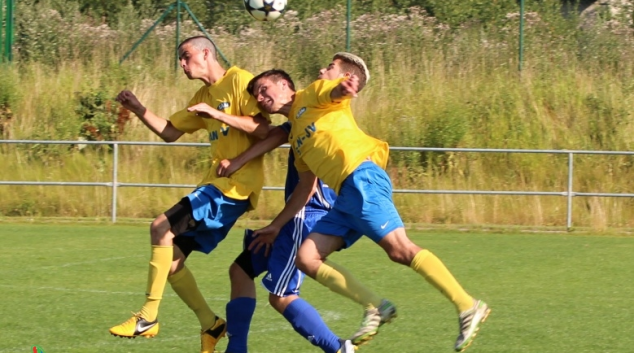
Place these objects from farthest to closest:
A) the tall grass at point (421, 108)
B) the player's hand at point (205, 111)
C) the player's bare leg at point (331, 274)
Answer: the tall grass at point (421, 108) → the player's hand at point (205, 111) → the player's bare leg at point (331, 274)

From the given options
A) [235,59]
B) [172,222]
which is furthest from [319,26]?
[172,222]

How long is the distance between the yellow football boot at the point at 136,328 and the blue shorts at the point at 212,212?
0.58 meters

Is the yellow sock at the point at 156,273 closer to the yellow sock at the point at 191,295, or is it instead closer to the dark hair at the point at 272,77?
the yellow sock at the point at 191,295

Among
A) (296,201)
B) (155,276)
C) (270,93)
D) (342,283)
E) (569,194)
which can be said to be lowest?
(569,194)

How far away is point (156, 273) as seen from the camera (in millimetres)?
6281

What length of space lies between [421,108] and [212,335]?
1255 cm

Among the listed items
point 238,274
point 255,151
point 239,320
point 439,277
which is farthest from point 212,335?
point 439,277

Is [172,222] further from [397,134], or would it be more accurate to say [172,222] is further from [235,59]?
[235,59]

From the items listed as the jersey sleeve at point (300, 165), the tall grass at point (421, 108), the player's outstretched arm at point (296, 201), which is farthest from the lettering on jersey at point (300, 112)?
the tall grass at point (421, 108)

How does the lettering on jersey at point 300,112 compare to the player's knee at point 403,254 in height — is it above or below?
above

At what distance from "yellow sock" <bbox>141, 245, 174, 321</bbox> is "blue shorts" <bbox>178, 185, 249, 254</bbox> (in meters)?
0.19

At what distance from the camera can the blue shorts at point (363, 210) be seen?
5.59 meters

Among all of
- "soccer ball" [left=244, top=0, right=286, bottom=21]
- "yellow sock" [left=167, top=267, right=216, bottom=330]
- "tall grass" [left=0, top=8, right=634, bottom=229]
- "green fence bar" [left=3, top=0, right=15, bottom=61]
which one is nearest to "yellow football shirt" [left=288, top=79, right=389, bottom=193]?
"yellow sock" [left=167, top=267, right=216, bottom=330]

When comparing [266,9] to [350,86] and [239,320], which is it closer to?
[239,320]
